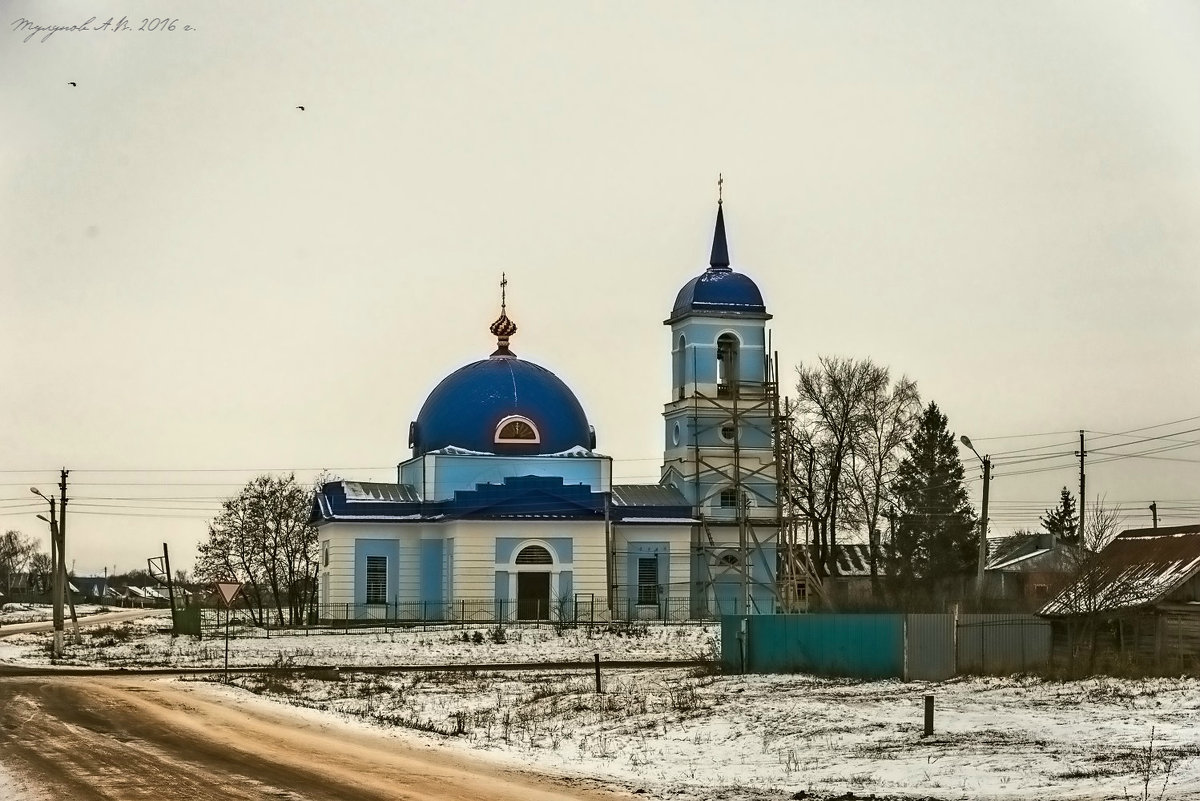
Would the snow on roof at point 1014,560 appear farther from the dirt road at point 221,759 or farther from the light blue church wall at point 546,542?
the dirt road at point 221,759

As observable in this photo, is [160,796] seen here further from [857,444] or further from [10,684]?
[857,444]

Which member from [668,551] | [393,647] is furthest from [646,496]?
[393,647]

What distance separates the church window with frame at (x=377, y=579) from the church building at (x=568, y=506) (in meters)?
0.05

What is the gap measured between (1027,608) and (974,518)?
20.9 metres

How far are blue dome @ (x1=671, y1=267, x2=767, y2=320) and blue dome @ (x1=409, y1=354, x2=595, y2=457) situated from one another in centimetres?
586

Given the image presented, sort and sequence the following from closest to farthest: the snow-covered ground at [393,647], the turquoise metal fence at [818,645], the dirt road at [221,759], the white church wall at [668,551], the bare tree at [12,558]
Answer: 1. the dirt road at [221,759]
2. the turquoise metal fence at [818,645]
3. the snow-covered ground at [393,647]
4. the white church wall at [668,551]
5. the bare tree at [12,558]

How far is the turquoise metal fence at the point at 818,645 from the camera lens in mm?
33312

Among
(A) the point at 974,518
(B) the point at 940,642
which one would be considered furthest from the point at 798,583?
(B) the point at 940,642

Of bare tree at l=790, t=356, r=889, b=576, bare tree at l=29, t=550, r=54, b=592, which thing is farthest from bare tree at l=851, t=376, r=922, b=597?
bare tree at l=29, t=550, r=54, b=592

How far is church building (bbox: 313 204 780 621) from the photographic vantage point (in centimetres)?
6262

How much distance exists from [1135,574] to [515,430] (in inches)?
1223

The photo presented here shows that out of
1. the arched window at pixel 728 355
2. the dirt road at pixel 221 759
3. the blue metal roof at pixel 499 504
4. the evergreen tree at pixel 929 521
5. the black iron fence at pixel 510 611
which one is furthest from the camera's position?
the evergreen tree at pixel 929 521

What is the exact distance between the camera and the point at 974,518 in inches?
2847

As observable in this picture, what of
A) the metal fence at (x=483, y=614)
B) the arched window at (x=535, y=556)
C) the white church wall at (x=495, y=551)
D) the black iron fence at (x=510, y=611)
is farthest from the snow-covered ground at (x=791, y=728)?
the arched window at (x=535, y=556)
